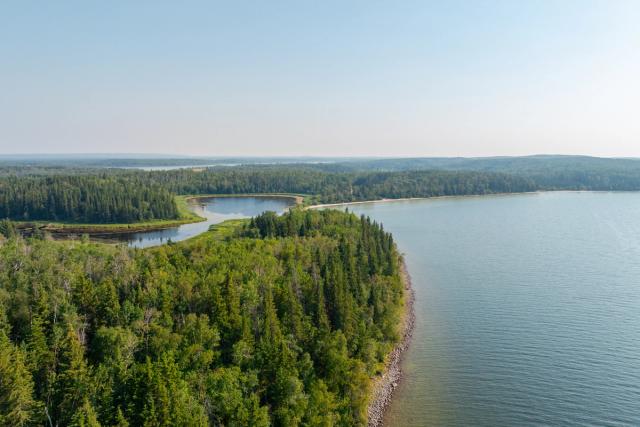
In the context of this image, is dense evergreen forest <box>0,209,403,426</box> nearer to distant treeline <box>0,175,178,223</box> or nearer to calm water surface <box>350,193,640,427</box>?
calm water surface <box>350,193,640,427</box>

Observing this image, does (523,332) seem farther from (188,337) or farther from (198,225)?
(198,225)

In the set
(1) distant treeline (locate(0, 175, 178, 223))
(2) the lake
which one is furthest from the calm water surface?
(1) distant treeline (locate(0, 175, 178, 223))

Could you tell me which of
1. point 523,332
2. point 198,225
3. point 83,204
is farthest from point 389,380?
point 83,204

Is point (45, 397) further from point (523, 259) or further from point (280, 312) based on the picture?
point (523, 259)

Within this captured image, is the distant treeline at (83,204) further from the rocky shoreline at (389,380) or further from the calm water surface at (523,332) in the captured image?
the rocky shoreline at (389,380)

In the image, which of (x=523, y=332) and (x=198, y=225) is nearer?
(x=523, y=332)

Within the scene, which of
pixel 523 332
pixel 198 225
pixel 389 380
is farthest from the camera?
pixel 198 225

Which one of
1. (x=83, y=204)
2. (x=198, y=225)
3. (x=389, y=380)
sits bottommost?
(x=389, y=380)
